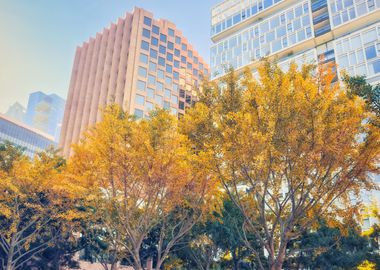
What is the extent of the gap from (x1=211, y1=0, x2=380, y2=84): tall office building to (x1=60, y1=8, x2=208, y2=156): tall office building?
53.9 ft

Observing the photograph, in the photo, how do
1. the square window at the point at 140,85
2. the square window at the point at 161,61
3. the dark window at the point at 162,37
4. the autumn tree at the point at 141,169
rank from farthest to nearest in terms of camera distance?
the dark window at the point at 162,37
the square window at the point at 161,61
the square window at the point at 140,85
the autumn tree at the point at 141,169

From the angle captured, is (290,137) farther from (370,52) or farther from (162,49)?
(162,49)

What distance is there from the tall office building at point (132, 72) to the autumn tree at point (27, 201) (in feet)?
131

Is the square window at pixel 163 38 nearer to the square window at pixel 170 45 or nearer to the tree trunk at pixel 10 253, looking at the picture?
the square window at pixel 170 45

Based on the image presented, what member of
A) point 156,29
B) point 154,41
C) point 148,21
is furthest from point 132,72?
point 148,21

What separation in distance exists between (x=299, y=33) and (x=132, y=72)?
32.4 meters

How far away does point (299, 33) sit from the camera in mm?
43969

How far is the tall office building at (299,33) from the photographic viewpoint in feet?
120

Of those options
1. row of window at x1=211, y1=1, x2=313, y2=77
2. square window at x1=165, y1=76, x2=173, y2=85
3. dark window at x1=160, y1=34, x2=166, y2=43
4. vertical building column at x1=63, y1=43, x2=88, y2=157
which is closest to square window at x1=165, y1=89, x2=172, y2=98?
square window at x1=165, y1=76, x2=173, y2=85

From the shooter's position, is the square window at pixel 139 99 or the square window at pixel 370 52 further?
the square window at pixel 139 99

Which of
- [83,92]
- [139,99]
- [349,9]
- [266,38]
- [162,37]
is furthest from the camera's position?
[83,92]

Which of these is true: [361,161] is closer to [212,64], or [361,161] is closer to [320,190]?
[320,190]

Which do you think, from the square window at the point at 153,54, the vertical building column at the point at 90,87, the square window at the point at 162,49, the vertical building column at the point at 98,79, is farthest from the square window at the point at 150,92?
the vertical building column at the point at 90,87

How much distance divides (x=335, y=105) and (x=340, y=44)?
3210cm
